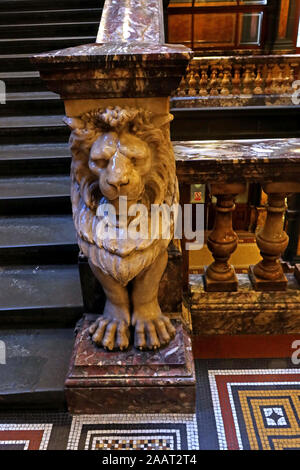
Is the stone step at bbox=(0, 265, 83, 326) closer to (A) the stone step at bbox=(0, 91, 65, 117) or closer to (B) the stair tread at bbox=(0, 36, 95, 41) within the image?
(A) the stone step at bbox=(0, 91, 65, 117)

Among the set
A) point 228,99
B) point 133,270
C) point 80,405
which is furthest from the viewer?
point 228,99

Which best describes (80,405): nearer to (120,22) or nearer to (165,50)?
(165,50)

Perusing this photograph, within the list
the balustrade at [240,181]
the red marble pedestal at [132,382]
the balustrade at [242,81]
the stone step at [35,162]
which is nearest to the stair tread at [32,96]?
the stone step at [35,162]

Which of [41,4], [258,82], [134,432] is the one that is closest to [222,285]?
[134,432]

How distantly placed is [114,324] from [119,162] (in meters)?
0.76

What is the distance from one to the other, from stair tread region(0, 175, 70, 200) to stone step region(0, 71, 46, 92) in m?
1.06

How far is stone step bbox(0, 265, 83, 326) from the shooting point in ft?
6.68

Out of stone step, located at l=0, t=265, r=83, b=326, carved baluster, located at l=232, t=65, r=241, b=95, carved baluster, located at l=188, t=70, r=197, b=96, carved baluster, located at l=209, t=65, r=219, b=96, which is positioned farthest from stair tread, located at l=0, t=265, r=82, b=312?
carved baluster, located at l=232, t=65, r=241, b=95

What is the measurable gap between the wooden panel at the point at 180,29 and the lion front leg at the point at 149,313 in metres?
7.64

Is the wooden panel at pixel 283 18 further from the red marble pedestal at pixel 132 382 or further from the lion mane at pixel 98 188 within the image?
the red marble pedestal at pixel 132 382

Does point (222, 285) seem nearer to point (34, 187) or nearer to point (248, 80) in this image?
point (34, 187)

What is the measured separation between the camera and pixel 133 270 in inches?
59.1

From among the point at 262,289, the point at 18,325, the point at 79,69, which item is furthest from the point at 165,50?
the point at 18,325

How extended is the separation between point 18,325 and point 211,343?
1.02m
